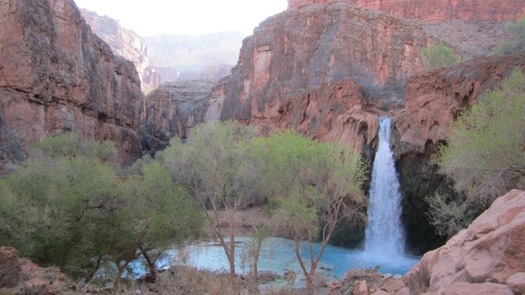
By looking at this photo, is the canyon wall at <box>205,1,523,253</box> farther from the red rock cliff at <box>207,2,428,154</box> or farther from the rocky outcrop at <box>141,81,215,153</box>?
the rocky outcrop at <box>141,81,215,153</box>

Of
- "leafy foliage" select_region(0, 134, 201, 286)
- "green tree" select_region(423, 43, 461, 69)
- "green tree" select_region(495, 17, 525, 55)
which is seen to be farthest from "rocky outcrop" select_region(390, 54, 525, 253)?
"green tree" select_region(495, 17, 525, 55)

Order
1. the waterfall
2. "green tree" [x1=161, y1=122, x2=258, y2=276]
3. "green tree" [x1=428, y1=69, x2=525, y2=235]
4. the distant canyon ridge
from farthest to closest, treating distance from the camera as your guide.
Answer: the waterfall, the distant canyon ridge, "green tree" [x1=161, y1=122, x2=258, y2=276], "green tree" [x1=428, y1=69, x2=525, y2=235]

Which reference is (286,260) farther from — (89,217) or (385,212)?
(89,217)

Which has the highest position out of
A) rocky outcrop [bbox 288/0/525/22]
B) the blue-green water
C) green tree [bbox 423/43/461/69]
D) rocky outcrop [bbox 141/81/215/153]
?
rocky outcrop [bbox 288/0/525/22]

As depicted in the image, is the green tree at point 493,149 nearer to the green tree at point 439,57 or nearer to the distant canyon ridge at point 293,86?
the distant canyon ridge at point 293,86

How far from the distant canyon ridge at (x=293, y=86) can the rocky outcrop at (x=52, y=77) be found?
87 millimetres

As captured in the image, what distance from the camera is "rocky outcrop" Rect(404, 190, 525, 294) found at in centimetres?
495

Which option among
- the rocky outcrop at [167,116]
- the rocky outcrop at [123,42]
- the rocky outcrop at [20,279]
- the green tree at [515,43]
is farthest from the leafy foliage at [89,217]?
the rocky outcrop at [123,42]

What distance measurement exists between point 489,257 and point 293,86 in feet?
150

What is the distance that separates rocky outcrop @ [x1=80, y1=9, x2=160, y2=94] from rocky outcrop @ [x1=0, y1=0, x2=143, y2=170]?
8683cm

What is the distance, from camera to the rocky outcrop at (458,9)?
75812mm

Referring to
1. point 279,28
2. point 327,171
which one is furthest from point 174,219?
point 279,28

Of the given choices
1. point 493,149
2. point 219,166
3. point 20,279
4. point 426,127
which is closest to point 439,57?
point 426,127

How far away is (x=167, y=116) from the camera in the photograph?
67.1m
